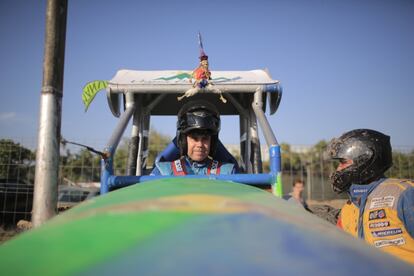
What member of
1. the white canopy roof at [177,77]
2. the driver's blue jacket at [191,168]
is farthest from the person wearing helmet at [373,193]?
the white canopy roof at [177,77]

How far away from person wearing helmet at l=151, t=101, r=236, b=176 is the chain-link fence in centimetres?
509

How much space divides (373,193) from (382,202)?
137 mm

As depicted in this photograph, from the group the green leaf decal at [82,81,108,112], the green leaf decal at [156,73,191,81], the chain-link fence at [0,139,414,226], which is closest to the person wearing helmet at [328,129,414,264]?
the green leaf decal at [156,73,191,81]

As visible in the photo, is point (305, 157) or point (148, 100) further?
point (305, 157)

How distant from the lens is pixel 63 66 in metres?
3.19

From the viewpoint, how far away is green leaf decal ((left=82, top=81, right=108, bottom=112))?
3.00 metres

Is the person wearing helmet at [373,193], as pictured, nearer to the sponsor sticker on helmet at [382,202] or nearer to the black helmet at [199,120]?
the sponsor sticker on helmet at [382,202]

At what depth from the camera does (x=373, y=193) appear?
228 cm

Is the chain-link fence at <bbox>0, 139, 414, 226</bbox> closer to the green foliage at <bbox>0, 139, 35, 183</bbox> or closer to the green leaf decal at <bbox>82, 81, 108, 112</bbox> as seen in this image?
the green foliage at <bbox>0, 139, 35, 183</bbox>

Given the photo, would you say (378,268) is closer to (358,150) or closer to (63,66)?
(358,150)

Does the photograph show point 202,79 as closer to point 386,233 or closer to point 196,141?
point 196,141

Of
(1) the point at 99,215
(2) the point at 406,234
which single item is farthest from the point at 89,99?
(2) the point at 406,234

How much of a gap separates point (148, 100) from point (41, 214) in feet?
6.71

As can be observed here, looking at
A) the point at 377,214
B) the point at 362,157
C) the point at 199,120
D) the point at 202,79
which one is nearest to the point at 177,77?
the point at 202,79
